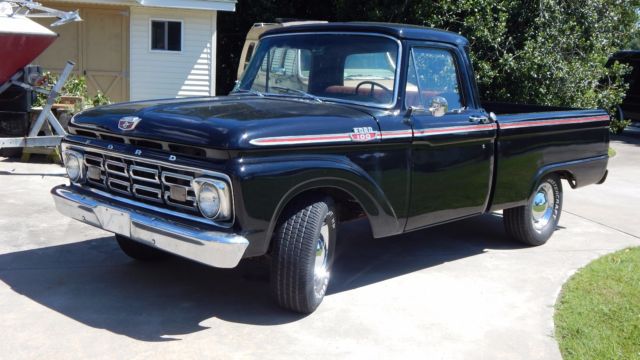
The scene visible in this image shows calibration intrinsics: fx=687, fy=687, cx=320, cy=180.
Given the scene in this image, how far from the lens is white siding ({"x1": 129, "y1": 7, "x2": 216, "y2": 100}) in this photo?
1461cm

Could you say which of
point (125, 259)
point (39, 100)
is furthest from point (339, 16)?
point (125, 259)

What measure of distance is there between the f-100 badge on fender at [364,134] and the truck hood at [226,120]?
0.10 feet

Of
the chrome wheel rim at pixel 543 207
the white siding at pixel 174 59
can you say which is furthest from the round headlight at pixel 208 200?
the white siding at pixel 174 59

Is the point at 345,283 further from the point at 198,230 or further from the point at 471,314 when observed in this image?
the point at 198,230

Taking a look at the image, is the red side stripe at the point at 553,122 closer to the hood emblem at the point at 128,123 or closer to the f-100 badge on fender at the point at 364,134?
the f-100 badge on fender at the point at 364,134

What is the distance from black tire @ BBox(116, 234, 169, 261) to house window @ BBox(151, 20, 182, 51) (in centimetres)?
989

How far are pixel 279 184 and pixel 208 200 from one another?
1.45ft

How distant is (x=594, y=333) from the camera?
15.0 feet

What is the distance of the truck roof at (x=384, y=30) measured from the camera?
5336mm

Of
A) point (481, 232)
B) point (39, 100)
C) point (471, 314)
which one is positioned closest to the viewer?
point (471, 314)

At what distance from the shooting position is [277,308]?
4.80m

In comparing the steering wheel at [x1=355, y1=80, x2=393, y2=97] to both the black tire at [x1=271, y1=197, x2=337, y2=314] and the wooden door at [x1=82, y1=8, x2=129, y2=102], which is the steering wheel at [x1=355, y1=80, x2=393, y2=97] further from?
the wooden door at [x1=82, y1=8, x2=129, y2=102]

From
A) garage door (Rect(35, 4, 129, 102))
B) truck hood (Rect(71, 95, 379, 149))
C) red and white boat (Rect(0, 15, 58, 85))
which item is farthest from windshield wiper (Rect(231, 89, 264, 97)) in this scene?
garage door (Rect(35, 4, 129, 102))

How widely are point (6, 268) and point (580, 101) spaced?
10.9 meters
